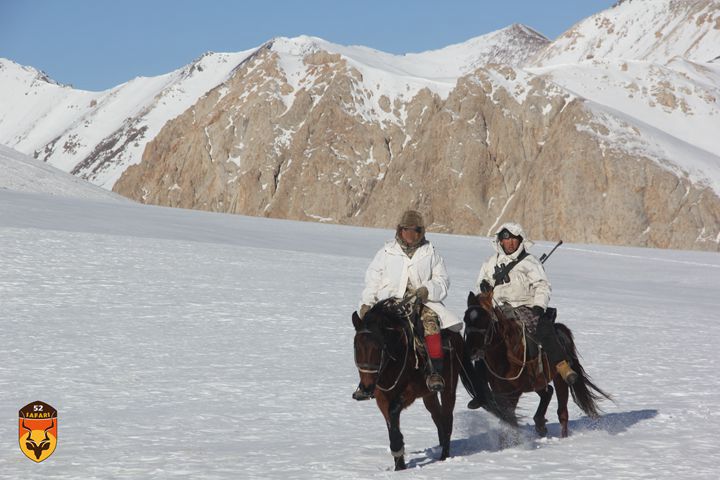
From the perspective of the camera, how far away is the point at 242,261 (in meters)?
25.7

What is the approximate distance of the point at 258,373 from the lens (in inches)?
492

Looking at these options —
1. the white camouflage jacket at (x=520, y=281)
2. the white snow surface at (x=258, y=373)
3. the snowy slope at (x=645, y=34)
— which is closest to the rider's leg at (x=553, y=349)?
the white camouflage jacket at (x=520, y=281)

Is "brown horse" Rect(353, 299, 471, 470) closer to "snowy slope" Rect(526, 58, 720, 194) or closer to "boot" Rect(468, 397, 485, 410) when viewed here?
"boot" Rect(468, 397, 485, 410)

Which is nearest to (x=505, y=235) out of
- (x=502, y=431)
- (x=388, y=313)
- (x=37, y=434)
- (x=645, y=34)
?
(x=502, y=431)

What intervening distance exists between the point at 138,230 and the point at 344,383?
21.4m

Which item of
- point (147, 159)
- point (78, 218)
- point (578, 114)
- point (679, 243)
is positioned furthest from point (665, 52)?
point (78, 218)

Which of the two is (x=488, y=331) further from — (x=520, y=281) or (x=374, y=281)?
(x=374, y=281)

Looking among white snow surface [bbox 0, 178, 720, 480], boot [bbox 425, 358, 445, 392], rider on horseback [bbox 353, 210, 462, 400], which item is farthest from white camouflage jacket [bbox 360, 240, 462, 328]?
white snow surface [bbox 0, 178, 720, 480]

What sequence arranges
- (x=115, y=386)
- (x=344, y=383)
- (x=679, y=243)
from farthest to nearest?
(x=679, y=243) → (x=344, y=383) → (x=115, y=386)

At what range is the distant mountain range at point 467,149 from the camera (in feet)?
289

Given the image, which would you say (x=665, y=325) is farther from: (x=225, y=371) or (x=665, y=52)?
(x=665, y=52)

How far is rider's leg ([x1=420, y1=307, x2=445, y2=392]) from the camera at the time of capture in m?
7.55

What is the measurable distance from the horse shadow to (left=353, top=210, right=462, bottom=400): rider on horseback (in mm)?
1335

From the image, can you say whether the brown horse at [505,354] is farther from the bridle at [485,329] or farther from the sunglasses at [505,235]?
the sunglasses at [505,235]
